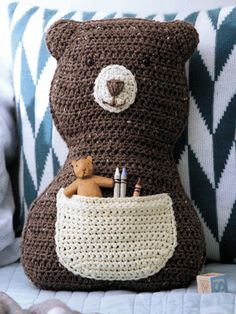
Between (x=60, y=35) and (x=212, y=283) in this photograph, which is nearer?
(x=212, y=283)

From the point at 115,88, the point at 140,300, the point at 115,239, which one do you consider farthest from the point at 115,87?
the point at 140,300

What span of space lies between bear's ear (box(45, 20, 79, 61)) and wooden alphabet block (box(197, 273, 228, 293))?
1.61 feet

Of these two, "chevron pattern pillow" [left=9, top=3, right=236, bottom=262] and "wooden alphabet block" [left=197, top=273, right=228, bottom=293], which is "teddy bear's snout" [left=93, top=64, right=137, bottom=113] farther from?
"wooden alphabet block" [left=197, top=273, right=228, bottom=293]

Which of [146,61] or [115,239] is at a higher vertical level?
[146,61]

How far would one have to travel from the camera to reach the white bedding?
3.27 ft

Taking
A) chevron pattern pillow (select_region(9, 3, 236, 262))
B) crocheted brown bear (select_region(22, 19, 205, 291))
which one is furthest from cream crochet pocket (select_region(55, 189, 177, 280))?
chevron pattern pillow (select_region(9, 3, 236, 262))

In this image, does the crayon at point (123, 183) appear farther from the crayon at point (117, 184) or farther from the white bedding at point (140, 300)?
the white bedding at point (140, 300)

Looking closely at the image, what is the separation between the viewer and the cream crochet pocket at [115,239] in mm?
1108

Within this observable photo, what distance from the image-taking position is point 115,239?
111 centimetres

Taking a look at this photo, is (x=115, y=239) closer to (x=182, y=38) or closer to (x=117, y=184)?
(x=117, y=184)

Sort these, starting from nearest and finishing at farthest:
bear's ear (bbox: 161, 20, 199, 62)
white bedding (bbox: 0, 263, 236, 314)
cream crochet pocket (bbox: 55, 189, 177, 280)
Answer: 1. white bedding (bbox: 0, 263, 236, 314)
2. cream crochet pocket (bbox: 55, 189, 177, 280)
3. bear's ear (bbox: 161, 20, 199, 62)

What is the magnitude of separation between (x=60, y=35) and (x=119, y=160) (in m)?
0.27

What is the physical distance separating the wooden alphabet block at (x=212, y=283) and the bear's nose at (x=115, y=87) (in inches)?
13.5

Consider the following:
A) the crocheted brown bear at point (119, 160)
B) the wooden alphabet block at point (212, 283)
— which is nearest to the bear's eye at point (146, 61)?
the crocheted brown bear at point (119, 160)
